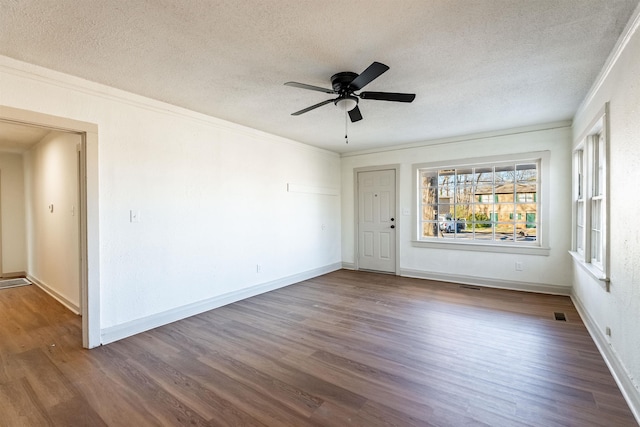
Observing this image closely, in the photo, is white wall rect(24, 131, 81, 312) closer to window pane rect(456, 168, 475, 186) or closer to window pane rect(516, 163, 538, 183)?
window pane rect(456, 168, 475, 186)

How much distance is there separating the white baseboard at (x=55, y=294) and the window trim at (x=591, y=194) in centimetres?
565

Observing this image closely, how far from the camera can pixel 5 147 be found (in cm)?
520

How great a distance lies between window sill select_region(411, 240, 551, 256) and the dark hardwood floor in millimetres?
860

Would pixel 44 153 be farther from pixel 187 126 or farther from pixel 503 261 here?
pixel 503 261

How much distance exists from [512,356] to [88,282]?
3.86m

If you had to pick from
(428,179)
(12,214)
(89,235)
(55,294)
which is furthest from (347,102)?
(12,214)

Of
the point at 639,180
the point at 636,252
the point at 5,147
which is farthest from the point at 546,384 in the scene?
the point at 5,147

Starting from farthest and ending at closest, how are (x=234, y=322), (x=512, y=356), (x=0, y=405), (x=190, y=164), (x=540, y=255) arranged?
(x=540, y=255) < (x=190, y=164) < (x=234, y=322) < (x=512, y=356) < (x=0, y=405)

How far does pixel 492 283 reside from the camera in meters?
4.86

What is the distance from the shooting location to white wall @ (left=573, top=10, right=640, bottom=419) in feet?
6.35

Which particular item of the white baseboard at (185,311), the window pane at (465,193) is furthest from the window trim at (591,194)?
the white baseboard at (185,311)

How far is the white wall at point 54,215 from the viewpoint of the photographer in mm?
3912

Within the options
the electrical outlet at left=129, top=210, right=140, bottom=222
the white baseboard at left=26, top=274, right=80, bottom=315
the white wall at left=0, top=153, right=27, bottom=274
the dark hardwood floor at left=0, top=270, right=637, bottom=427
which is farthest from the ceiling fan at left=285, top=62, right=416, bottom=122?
the white wall at left=0, top=153, right=27, bottom=274

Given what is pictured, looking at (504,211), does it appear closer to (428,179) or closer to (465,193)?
(465,193)
